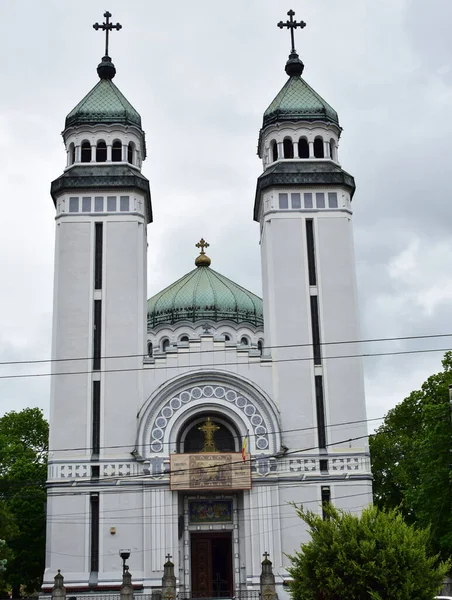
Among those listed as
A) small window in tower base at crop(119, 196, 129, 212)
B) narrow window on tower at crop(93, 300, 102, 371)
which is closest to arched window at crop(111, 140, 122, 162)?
small window in tower base at crop(119, 196, 129, 212)

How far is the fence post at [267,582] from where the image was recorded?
109 ft

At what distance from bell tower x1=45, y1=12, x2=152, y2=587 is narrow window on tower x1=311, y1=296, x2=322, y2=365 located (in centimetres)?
747

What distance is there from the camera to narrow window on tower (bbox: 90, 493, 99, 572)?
119ft

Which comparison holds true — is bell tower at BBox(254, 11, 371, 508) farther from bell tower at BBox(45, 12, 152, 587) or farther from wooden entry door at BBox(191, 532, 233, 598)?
bell tower at BBox(45, 12, 152, 587)

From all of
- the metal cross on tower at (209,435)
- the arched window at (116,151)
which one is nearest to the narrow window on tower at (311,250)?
the metal cross on tower at (209,435)

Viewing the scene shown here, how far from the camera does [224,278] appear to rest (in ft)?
178

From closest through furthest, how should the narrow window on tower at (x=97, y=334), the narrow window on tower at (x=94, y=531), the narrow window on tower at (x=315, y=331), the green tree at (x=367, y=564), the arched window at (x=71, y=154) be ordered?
the green tree at (x=367, y=564) → the narrow window on tower at (x=94, y=531) → the narrow window on tower at (x=97, y=334) → the narrow window on tower at (x=315, y=331) → the arched window at (x=71, y=154)

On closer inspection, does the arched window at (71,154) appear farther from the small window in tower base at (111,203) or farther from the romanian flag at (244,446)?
the romanian flag at (244,446)

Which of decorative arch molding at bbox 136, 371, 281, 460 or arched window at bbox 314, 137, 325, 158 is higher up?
arched window at bbox 314, 137, 325, 158

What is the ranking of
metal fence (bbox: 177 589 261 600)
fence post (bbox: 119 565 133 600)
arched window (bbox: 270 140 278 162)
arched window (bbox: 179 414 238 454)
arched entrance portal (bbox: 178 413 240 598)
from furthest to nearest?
arched window (bbox: 270 140 278 162)
arched window (bbox: 179 414 238 454)
arched entrance portal (bbox: 178 413 240 598)
metal fence (bbox: 177 589 261 600)
fence post (bbox: 119 565 133 600)

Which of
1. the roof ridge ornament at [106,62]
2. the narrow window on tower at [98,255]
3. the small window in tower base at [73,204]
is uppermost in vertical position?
the roof ridge ornament at [106,62]

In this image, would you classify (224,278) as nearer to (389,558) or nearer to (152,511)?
(152,511)

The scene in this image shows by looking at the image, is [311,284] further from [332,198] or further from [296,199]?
[332,198]

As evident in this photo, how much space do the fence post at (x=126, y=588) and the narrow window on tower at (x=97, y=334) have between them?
905 cm
